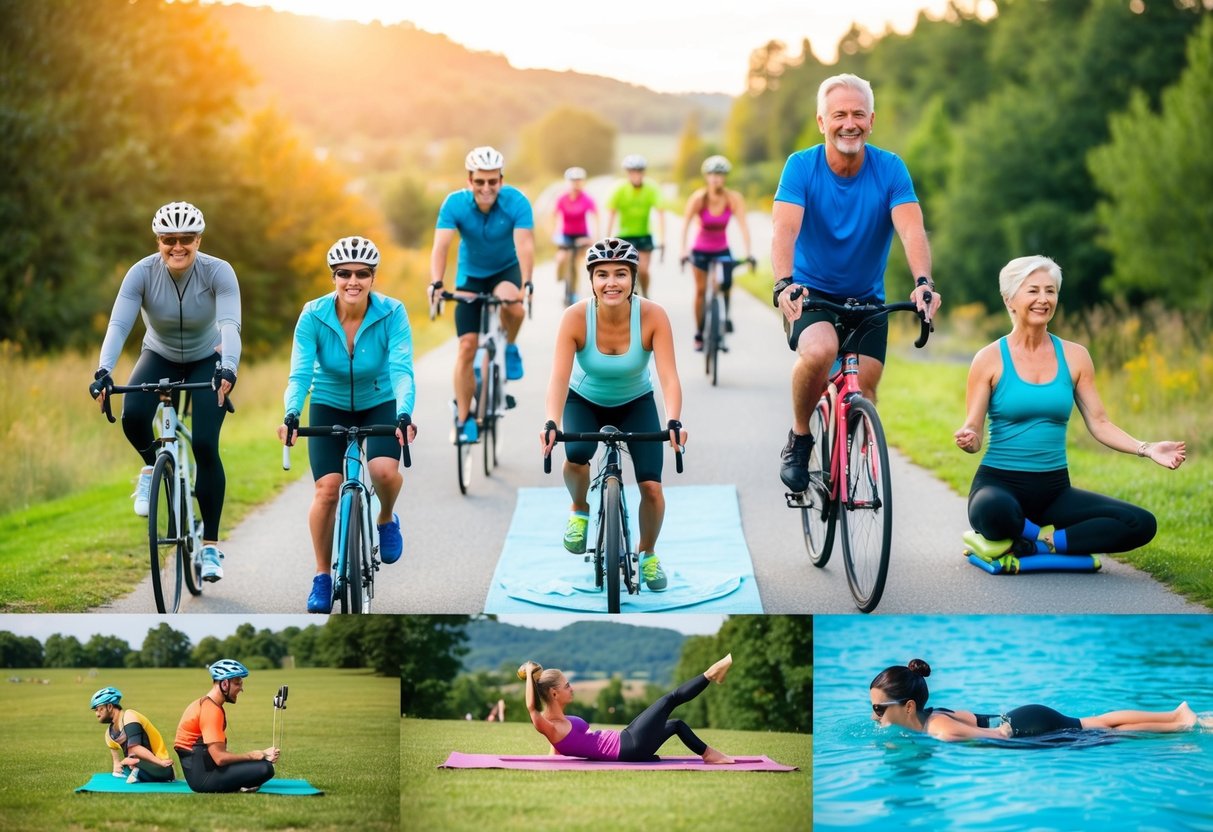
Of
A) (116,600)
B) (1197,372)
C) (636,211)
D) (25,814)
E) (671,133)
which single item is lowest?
(25,814)

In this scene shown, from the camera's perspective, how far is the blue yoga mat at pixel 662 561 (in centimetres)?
714

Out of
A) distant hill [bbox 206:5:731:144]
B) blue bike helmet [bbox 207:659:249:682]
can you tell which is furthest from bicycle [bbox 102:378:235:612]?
distant hill [bbox 206:5:731:144]

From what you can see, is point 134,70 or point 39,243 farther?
point 134,70

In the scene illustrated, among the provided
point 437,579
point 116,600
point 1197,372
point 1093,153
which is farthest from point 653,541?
point 1093,153

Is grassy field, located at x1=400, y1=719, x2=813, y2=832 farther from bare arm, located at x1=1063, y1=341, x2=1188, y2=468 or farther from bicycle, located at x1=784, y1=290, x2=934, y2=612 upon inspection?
bare arm, located at x1=1063, y1=341, x2=1188, y2=468

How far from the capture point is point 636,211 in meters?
12.2

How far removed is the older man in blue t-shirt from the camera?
6.76 m

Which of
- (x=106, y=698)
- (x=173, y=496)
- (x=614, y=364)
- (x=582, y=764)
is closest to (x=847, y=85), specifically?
(x=614, y=364)

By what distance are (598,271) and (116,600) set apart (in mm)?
2954

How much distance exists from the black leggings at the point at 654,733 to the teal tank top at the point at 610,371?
4.29 feet

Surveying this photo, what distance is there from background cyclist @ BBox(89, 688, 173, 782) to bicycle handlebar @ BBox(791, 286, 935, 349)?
136 inches

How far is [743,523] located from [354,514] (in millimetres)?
2541

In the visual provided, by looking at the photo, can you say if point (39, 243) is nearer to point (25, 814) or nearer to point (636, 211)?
point (636, 211)

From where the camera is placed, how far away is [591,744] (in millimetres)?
6887
